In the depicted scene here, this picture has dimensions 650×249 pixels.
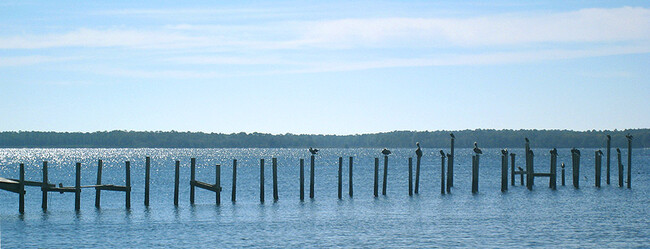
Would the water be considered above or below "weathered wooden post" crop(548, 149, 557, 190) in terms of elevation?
below

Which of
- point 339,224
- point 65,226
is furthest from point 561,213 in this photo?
point 65,226

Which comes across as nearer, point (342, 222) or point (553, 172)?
point (342, 222)

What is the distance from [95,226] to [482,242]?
14.3m

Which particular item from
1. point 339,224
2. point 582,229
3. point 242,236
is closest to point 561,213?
point 582,229

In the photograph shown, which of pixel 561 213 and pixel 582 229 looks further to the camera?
pixel 561 213

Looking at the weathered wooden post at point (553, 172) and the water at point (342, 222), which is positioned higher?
the weathered wooden post at point (553, 172)

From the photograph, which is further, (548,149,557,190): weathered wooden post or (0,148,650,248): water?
(548,149,557,190): weathered wooden post

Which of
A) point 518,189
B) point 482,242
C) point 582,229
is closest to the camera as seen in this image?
point 482,242

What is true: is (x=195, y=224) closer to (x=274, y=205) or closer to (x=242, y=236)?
(x=242, y=236)

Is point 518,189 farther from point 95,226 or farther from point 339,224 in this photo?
point 95,226

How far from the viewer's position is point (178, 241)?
28.7 m

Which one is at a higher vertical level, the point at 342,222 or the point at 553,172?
the point at 553,172

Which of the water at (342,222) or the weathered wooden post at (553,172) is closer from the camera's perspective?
the water at (342,222)

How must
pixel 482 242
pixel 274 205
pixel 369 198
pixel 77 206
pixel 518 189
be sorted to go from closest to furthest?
pixel 482 242
pixel 77 206
pixel 274 205
pixel 369 198
pixel 518 189
